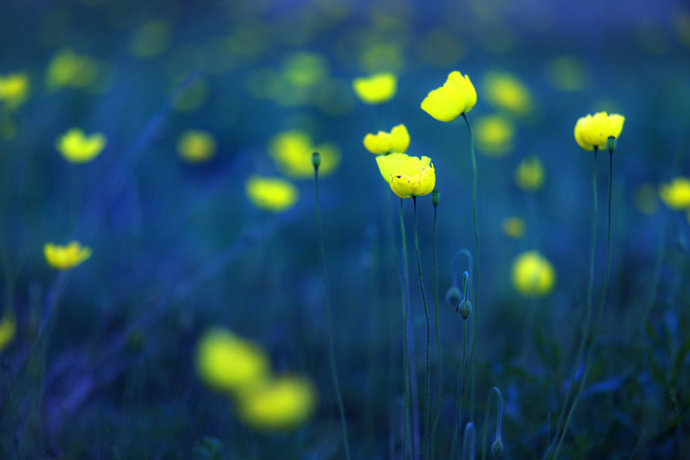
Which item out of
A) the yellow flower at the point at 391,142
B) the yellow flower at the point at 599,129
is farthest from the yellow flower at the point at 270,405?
the yellow flower at the point at 599,129

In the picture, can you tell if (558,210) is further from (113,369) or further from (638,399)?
(113,369)

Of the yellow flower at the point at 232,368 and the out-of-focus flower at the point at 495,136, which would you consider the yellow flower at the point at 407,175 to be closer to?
the yellow flower at the point at 232,368

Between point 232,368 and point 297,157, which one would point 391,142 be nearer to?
point 232,368

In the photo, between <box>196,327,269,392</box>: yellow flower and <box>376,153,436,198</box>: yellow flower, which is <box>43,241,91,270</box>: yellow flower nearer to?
<box>196,327,269,392</box>: yellow flower

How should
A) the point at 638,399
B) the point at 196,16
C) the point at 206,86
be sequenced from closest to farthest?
1. the point at 638,399
2. the point at 206,86
3. the point at 196,16

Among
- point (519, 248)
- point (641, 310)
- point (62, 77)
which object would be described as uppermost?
point (62, 77)

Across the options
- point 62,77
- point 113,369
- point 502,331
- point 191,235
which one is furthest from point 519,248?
point 62,77

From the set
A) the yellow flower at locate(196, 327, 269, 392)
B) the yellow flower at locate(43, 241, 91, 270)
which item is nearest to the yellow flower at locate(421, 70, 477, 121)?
the yellow flower at locate(196, 327, 269, 392)
